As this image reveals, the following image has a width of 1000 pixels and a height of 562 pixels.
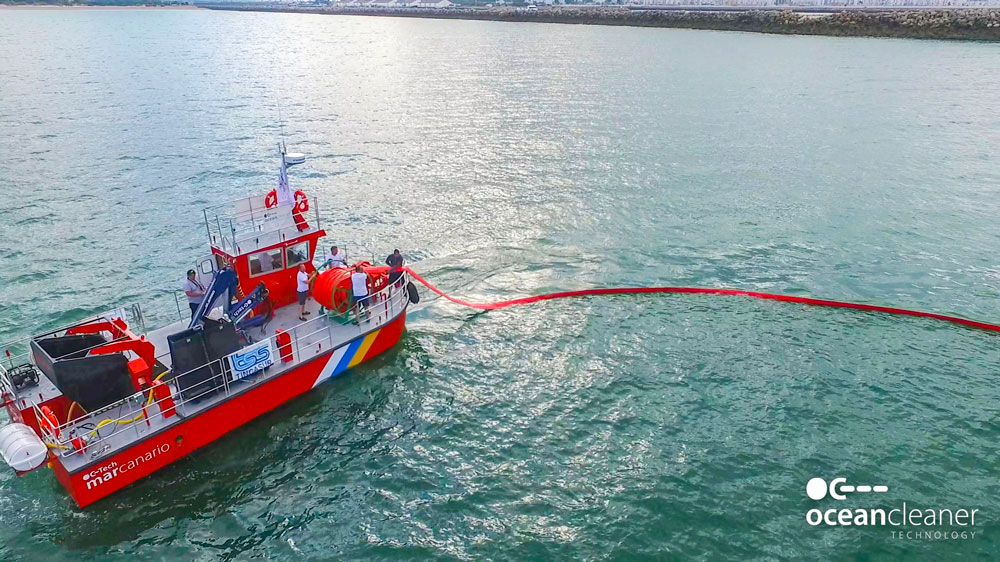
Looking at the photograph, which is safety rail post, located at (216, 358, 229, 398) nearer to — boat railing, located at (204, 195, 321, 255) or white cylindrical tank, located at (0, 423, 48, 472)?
boat railing, located at (204, 195, 321, 255)

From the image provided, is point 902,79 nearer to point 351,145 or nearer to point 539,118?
point 539,118

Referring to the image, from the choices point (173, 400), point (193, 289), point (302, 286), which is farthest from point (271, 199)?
point (173, 400)

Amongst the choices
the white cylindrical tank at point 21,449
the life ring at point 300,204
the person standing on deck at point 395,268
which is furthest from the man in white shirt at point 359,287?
the white cylindrical tank at point 21,449

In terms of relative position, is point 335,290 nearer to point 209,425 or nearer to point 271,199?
point 271,199

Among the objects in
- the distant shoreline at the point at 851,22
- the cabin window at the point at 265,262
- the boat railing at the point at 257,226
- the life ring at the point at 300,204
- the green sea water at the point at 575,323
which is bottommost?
the green sea water at the point at 575,323

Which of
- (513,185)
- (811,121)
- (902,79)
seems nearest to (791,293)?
(513,185)

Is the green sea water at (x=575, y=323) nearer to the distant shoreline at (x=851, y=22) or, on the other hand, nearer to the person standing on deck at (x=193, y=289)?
the person standing on deck at (x=193, y=289)
